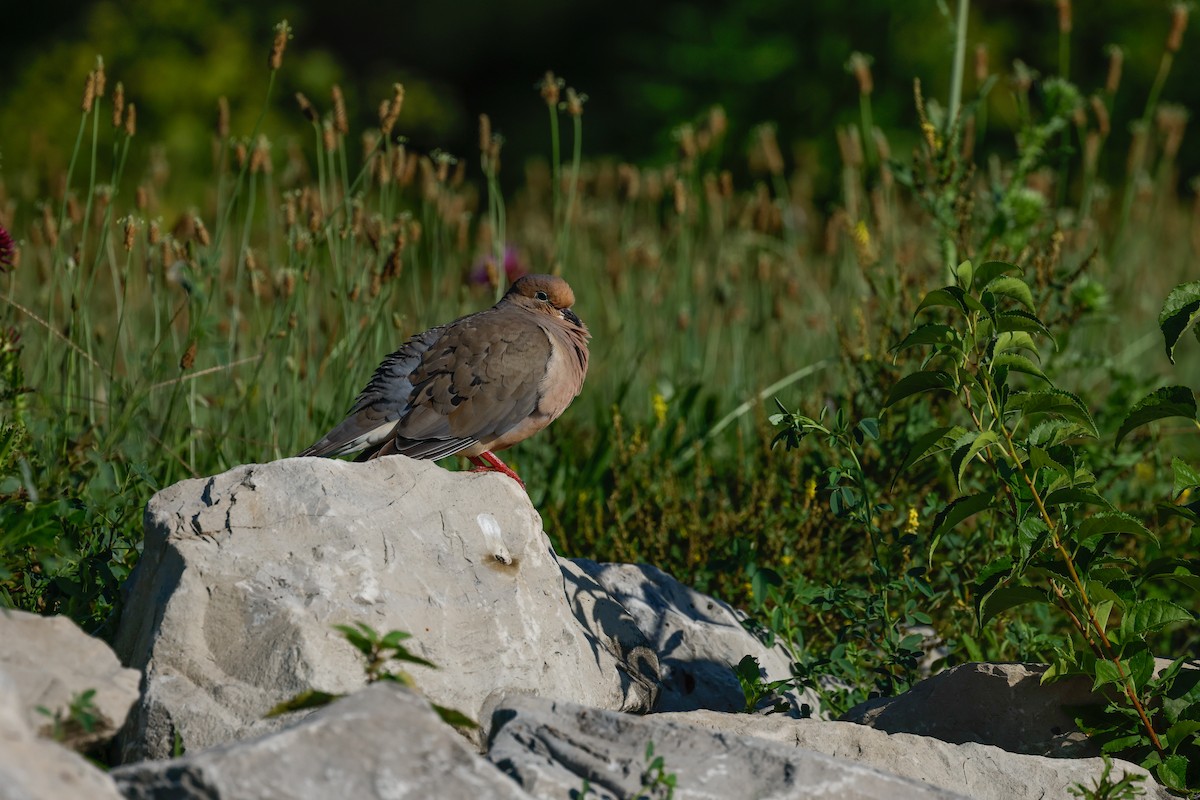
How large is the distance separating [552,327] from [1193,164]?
8878 millimetres

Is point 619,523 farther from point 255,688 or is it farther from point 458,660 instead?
point 255,688

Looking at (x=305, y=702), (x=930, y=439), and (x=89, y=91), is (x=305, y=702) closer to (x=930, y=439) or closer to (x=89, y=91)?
(x=930, y=439)

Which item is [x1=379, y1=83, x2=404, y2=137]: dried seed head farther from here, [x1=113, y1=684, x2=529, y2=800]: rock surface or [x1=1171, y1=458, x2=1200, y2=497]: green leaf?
[x1=1171, y1=458, x2=1200, y2=497]: green leaf

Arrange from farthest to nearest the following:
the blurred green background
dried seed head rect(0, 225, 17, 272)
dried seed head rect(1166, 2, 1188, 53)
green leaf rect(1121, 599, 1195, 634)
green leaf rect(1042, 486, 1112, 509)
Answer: the blurred green background, dried seed head rect(1166, 2, 1188, 53), dried seed head rect(0, 225, 17, 272), green leaf rect(1121, 599, 1195, 634), green leaf rect(1042, 486, 1112, 509)

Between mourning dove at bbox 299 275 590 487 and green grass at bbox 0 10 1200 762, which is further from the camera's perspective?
mourning dove at bbox 299 275 590 487

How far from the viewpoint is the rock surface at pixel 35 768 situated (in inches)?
67.3

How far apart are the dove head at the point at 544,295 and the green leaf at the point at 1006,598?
1918mm

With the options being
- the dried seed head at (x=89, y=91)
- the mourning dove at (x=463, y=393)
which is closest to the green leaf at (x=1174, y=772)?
the mourning dove at (x=463, y=393)

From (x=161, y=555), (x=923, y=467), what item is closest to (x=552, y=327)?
(x=923, y=467)

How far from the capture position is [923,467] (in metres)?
4.05

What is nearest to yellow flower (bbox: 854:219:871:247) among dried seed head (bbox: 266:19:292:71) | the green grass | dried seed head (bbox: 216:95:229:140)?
the green grass

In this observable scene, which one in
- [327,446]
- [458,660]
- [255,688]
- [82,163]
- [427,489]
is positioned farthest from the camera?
[82,163]

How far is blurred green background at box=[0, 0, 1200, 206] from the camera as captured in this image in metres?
9.16

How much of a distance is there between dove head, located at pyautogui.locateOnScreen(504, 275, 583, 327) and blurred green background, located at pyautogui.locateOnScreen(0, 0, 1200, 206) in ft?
14.9
